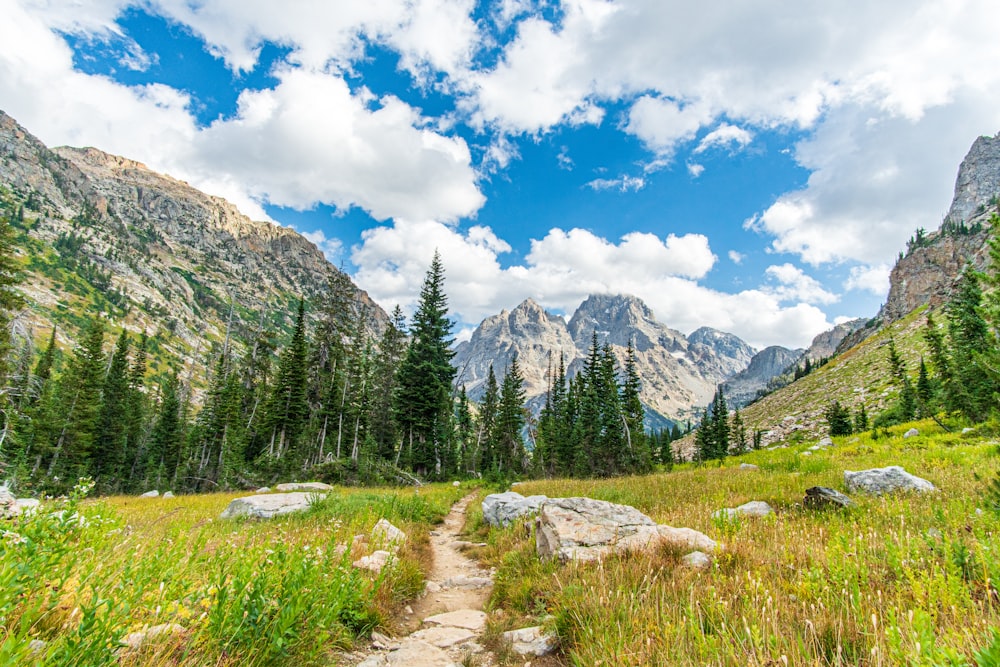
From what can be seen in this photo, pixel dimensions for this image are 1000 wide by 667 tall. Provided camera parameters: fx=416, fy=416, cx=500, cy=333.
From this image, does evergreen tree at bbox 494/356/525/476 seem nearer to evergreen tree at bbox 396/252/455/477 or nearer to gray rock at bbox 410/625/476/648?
evergreen tree at bbox 396/252/455/477

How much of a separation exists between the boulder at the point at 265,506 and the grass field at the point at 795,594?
23.8 feet

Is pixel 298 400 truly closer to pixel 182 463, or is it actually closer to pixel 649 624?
pixel 182 463

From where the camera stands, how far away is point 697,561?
5.27 meters

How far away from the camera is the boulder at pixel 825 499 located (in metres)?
8.37

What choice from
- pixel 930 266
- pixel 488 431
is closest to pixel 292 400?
pixel 488 431

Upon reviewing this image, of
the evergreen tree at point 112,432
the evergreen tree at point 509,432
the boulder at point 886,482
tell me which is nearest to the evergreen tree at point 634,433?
the evergreen tree at point 509,432

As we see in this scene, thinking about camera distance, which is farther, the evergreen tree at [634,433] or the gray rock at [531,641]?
the evergreen tree at [634,433]

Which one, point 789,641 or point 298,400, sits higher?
point 298,400

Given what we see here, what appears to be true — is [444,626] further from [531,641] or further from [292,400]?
[292,400]

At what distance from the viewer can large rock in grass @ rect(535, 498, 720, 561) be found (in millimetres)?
6059

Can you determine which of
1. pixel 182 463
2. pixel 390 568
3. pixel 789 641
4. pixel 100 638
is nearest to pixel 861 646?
pixel 789 641

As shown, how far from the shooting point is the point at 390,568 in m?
6.55

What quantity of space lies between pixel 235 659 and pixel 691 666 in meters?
3.39

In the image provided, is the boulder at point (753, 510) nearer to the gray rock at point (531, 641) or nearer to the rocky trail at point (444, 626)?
the rocky trail at point (444, 626)
